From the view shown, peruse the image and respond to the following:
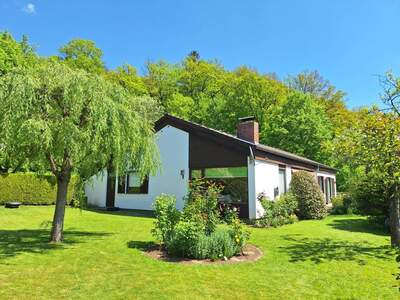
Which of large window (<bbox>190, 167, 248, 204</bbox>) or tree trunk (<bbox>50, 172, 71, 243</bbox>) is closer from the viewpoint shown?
tree trunk (<bbox>50, 172, 71, 243</bbox>)

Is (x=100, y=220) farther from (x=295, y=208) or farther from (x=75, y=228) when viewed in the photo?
(x=295, y=208)

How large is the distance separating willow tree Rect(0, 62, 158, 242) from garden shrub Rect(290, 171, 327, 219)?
10.0 meters

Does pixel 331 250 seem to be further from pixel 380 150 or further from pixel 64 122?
pixel 64 122

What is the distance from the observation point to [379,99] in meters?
10.3

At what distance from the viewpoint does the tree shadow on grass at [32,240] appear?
8.01 metres

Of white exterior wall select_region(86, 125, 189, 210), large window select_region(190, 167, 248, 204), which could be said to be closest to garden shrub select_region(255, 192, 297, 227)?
large window select_region(190, 167, 248, 204)

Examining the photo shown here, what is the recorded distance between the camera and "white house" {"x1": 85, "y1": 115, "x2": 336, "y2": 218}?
14.8 meters

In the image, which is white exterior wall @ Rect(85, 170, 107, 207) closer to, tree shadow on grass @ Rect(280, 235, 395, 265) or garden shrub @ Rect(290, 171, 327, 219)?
garden shrub @ Rect(290, 171, 327, 219)

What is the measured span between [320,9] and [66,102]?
1073cm

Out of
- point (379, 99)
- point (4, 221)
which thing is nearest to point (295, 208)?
point (379, 99)

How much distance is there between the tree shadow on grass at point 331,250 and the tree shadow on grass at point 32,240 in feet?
20.3

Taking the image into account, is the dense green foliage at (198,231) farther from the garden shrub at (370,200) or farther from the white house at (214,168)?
the garden shrub at (370,200)

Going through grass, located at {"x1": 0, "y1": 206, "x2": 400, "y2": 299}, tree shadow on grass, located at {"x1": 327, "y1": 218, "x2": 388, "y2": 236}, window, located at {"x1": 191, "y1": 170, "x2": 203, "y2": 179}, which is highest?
window, located at {"x1": 191, "y1": 170, "x2": 203, "y2": 179}

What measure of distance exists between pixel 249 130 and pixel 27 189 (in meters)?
13.7
